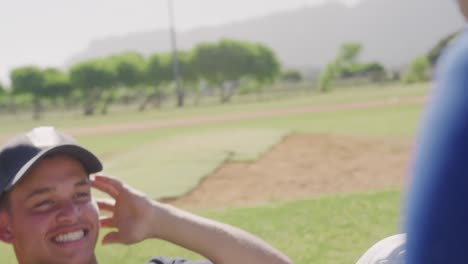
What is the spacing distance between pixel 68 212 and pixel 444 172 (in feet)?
5.86

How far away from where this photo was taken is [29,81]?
254ft

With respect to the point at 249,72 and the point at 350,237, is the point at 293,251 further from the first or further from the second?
the point at 249,72

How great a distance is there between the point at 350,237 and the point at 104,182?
3383 millimetres

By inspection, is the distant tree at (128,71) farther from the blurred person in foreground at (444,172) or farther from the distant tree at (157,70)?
the blurred person in foreground at (444,172)

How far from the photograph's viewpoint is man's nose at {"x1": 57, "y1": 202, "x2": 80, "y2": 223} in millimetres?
2133

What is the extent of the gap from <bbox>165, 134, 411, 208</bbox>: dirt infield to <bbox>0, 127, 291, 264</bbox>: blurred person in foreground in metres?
5.79

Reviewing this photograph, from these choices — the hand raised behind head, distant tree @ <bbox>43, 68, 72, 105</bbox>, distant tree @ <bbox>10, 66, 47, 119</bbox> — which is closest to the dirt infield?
the hand raised behind head

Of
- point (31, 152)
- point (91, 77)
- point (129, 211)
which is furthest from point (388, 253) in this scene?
point (91, 77)

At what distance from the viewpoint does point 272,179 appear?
1016cm

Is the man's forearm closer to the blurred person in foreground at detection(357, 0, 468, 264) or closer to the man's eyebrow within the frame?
the man's eyebrow

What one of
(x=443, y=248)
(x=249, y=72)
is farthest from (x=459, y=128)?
(x=249, y=72)

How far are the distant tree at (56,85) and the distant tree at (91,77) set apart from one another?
14.7ft

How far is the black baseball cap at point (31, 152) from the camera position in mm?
2113

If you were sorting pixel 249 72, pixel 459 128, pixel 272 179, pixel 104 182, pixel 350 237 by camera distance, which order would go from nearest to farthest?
pixel 459 128 → pixel 104 182 → pixel 350 237 → pixel 272 179 → pixel 249 72
